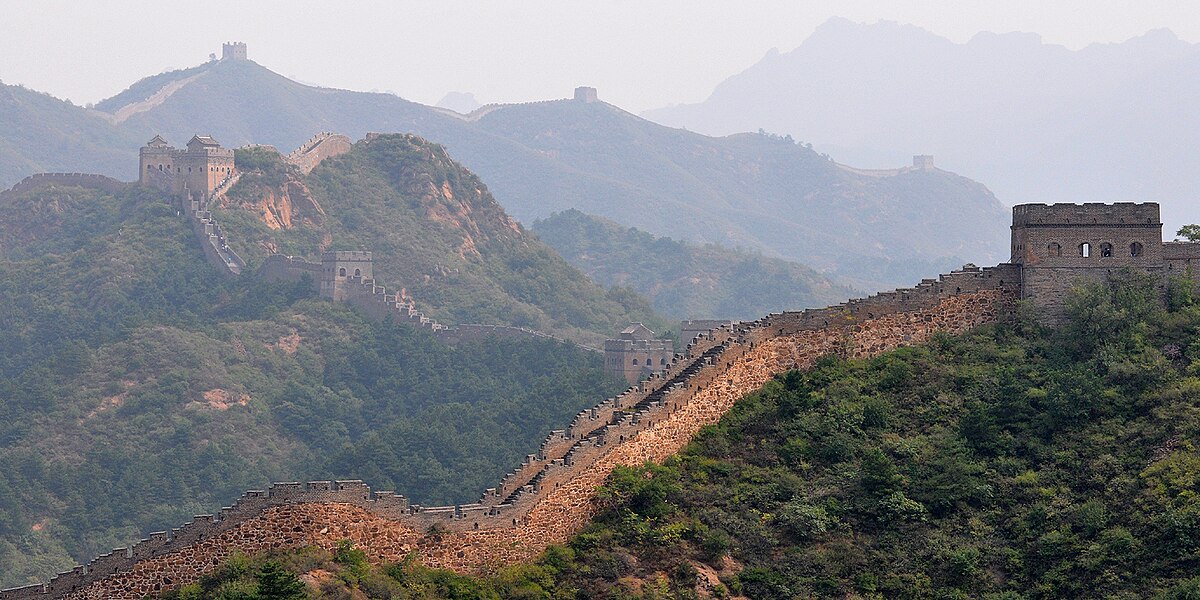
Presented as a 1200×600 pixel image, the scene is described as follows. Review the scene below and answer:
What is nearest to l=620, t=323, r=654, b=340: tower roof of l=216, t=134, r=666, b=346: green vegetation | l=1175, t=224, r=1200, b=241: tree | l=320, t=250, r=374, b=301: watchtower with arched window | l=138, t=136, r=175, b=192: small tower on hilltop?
l=216, t=134, r=666, b=346: green vegetation

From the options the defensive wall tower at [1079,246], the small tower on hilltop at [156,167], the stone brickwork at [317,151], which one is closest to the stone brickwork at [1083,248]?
the defensive wall tower at [1079,246]

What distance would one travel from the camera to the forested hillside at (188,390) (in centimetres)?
9900

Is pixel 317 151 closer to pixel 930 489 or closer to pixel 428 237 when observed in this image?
pixel 428 237

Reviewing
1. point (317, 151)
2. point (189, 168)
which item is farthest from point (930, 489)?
point (317, 151)

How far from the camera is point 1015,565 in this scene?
45.7 m

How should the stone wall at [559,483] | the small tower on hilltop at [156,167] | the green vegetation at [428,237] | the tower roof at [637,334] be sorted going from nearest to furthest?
the stone wall at [559,483] < the tower roof at [637,334] < the green vegetation at [428,237] < the small tower on hilltop at [156,167]

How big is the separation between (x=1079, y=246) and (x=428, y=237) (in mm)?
96515

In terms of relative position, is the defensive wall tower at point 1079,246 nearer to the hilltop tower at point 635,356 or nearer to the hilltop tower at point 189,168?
the hilltop tower at point 635,356

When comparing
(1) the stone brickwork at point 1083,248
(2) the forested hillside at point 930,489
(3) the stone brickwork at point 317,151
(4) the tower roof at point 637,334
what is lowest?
(2) the forested hillside at point 930,489

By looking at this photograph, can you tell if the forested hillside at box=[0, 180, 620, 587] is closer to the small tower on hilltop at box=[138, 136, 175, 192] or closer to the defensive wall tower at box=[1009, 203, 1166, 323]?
the small tower on hilltop at box=[138, 136, 175, 192]

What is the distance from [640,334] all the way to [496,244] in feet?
113

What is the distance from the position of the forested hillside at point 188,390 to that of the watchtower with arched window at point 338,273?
0.92 meters

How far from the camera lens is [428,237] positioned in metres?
148

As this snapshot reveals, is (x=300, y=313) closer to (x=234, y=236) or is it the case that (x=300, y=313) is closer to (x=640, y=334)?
(x=234, y=236)
